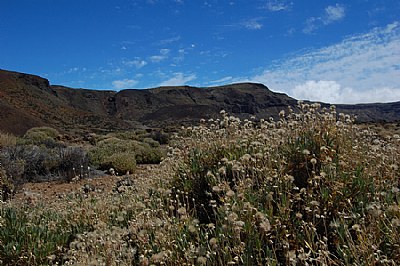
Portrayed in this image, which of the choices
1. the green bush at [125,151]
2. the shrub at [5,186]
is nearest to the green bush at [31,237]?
the shrub at [5,186]

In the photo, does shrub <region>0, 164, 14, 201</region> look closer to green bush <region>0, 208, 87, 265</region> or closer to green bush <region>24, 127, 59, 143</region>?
green bush <region>0, 208, 87, 265</region>

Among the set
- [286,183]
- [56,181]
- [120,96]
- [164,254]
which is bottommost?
[56,181]

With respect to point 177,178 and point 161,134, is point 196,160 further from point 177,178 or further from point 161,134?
point 161,134

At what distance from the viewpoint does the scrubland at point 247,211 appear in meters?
2.82

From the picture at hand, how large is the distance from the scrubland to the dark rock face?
787 centimetres

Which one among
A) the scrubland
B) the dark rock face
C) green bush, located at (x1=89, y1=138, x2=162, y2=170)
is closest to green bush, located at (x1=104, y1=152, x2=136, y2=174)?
green bush, located at (x1=89, y1=138, x2=162, y2=170)

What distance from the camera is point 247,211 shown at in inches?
123

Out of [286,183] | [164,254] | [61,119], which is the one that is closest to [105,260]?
[164,254]

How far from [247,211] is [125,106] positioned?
123488mm

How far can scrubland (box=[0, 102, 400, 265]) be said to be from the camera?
2816 millimetres

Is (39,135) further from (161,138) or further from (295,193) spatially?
(295,193)

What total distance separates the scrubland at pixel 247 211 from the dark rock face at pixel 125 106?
787cm

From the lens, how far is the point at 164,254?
287 centimetres

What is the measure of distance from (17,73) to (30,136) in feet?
195
